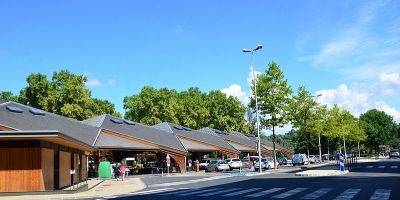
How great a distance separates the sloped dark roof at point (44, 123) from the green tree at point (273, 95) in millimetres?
19320

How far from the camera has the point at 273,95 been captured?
52000 mm

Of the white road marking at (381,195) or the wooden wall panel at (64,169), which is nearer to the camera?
the white road marking at (381,195)

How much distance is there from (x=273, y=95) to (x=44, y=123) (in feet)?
86.8

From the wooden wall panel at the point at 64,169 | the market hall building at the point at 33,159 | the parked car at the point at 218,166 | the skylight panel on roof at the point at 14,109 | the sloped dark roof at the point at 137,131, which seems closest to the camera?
the market hall building at the point at 33,159

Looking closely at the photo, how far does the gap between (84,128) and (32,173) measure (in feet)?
73.8

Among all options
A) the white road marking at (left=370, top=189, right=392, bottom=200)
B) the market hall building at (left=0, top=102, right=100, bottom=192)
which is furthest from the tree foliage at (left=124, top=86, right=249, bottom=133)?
the white road marking at (left=370, top=189, right=392, bottom=200)

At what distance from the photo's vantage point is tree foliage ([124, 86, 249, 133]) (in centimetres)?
8656

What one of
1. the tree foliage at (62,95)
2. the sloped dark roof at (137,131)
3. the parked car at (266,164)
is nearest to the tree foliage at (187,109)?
the tree foliage at (62,95)

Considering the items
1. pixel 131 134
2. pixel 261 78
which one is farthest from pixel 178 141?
pixel 261 78

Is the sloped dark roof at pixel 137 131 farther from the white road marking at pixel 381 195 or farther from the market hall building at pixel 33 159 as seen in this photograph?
the white road marking at pixel 381 195

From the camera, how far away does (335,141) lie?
107m

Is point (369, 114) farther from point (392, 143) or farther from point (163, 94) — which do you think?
point (163, 94)

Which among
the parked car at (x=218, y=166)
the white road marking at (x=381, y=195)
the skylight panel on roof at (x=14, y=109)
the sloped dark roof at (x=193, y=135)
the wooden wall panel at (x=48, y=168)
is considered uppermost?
the skylight panel on roof at (x=14, y=109)

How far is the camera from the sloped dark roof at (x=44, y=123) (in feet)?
106
